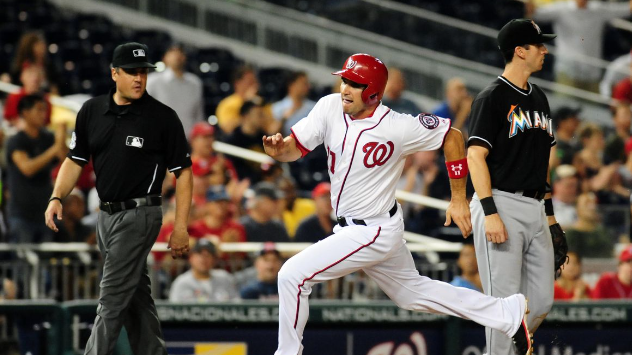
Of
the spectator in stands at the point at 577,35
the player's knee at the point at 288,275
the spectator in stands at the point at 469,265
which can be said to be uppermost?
the spectator in stands at the point at 577,35

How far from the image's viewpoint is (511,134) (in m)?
5.68

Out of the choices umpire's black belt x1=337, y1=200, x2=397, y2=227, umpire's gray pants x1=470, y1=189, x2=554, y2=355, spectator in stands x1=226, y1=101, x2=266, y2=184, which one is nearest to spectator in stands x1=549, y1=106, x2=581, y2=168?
spectator in stands x1=226, y1=101, x2=266, y2=184

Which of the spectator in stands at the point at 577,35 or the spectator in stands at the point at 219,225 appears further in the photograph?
the spectator in stands at the point at 577,35

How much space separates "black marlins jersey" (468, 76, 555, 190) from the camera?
566cm

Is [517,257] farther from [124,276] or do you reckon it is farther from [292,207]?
[292,207]

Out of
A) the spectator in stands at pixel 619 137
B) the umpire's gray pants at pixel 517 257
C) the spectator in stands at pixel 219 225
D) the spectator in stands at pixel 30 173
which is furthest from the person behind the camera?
the spectator in stands at pixel 619 137

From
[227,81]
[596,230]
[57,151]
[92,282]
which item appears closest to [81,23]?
[227,81]

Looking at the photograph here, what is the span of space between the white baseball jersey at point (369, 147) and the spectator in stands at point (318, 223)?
343 cm

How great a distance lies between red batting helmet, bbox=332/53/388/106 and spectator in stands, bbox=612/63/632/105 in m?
7.14

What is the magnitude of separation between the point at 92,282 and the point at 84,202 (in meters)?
1.46

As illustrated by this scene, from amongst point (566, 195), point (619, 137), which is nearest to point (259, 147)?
point (566, 195)

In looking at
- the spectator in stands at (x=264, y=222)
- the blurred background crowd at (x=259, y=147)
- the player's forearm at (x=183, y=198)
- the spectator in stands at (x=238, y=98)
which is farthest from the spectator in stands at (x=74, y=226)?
the player's forearm at (x=183, y=198)

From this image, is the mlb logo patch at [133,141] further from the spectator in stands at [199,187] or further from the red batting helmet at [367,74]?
the spectator in stands at [199,187]

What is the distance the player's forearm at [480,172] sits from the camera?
561cm
